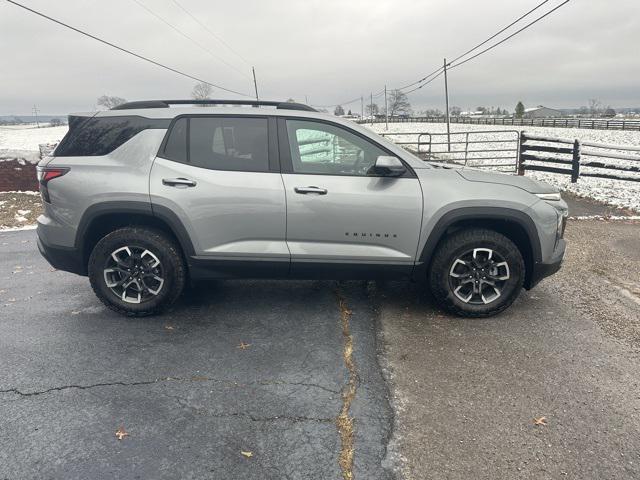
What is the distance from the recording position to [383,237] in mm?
3627

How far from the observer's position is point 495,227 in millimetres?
3801

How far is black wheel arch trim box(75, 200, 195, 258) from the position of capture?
3584mm

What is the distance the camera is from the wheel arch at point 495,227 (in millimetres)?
3598

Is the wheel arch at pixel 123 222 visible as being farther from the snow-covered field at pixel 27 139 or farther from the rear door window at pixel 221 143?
the snow-covered field at pixel 27 139

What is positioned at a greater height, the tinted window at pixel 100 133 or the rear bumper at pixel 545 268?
the tinted window at pixel 100 133

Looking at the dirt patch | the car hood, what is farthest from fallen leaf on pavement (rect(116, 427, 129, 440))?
the dirt patch

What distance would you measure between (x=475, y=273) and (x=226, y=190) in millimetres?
2187

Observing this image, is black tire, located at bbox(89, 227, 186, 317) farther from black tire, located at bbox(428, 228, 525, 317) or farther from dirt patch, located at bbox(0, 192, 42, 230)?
dirt patch, located at bbox(0, 192, 42, 230)

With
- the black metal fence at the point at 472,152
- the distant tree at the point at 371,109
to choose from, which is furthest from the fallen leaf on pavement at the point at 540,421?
the distant tree at the point at 371,109

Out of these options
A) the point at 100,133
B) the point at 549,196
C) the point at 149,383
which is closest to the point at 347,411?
the point at 149,383

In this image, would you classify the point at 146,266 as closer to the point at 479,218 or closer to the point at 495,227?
the point at 479,218

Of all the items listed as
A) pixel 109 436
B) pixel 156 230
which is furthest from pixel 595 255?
pixel 109 436

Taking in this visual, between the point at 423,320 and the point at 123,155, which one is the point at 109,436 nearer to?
the point at 123,155

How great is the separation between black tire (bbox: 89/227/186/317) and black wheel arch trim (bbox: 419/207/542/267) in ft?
6.85
